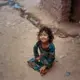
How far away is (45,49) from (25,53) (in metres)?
0.46

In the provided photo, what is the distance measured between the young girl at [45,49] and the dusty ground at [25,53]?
0.40 ft

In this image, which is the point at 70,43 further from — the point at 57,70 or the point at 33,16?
the point at 33,16

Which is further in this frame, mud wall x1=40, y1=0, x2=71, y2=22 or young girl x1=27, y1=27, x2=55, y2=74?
mud wall x1=40, y1=0, x2=71, y2=22

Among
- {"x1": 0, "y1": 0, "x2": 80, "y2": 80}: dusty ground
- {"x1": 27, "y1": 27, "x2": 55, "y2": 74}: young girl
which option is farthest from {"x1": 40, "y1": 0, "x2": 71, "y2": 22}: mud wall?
{"x1": 27, "y1": 27, "x2": 55, "y2": 74}: young girl

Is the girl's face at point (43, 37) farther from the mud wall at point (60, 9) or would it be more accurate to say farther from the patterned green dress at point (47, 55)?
the mud wall at point (60, 9)

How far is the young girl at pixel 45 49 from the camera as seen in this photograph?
331 cm

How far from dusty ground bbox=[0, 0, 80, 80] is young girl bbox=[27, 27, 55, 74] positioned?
0.40 ft

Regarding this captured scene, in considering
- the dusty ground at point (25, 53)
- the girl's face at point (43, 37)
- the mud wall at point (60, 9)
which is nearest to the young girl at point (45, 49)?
the girl's face at point (43, 37)

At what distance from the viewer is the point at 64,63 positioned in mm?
3477

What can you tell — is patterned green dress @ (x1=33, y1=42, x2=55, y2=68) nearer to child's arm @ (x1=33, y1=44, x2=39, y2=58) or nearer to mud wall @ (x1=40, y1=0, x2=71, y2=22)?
child's arm @ (x1=33, y1=44, x2=39, y2=58)

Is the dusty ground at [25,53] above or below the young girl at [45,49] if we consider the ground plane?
below

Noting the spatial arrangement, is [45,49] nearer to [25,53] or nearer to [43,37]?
[43,37]

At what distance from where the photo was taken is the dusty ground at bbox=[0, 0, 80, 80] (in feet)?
10.6

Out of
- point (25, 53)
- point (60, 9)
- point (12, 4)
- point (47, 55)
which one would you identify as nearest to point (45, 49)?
point (47, 55)
